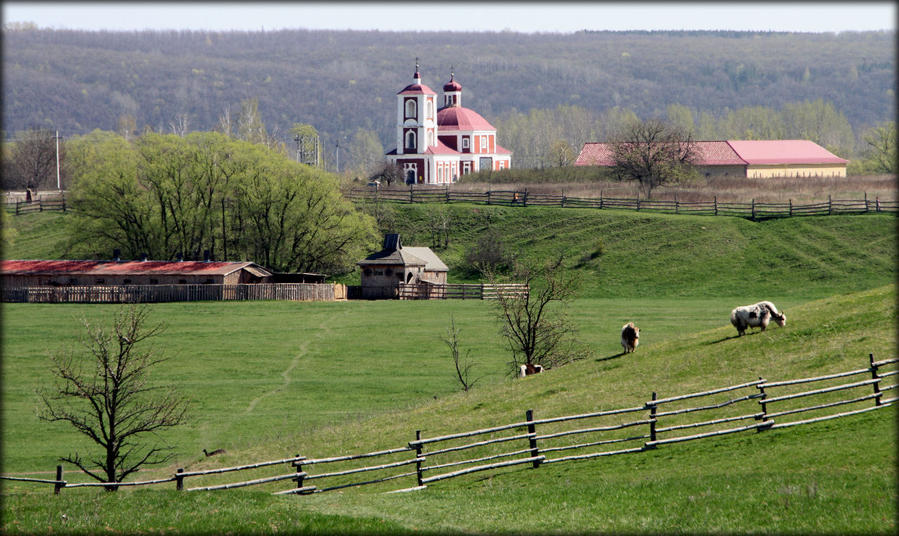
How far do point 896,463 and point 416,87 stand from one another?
423 ft

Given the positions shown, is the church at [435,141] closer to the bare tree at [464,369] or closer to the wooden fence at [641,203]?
the wooden fence at [641,203]

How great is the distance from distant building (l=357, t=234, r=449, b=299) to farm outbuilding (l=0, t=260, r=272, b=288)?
7.98m

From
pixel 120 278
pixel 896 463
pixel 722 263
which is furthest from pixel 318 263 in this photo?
pixel 896 463

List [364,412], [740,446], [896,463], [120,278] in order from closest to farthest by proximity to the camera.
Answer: [896,463], [740,446], [364,412], [120,278]

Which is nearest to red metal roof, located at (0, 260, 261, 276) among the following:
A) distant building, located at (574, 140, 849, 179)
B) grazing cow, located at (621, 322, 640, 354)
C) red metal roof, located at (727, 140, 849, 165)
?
grazing cow, located at (621, 322, 640, 354)

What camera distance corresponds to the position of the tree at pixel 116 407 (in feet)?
99.7

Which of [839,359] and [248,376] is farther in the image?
[248,376]

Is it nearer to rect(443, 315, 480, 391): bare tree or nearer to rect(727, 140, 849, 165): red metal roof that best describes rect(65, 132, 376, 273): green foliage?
rect(443, 315, 480, 391): bare tree

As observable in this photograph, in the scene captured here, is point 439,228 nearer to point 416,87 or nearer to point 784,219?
point 784,219

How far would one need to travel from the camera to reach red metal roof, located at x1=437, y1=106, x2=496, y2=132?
150 m

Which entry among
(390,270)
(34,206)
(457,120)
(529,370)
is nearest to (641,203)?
(390,270)

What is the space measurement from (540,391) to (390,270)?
149 ft

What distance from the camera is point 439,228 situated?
9569 cm

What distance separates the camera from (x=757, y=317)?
111 feet
